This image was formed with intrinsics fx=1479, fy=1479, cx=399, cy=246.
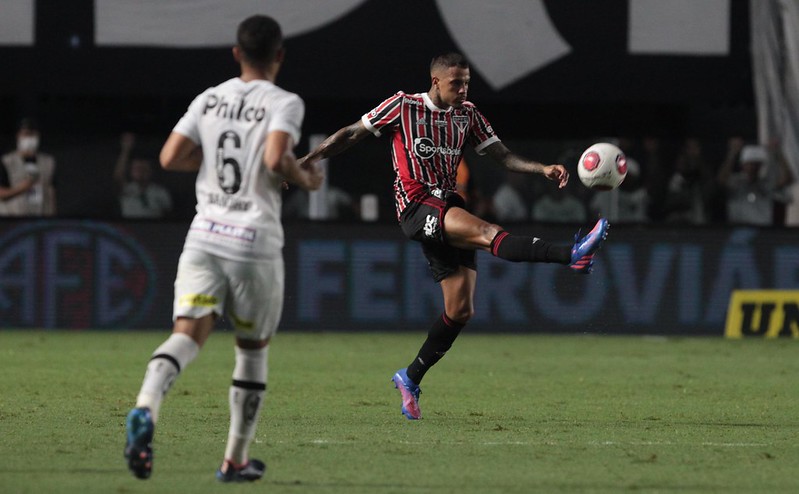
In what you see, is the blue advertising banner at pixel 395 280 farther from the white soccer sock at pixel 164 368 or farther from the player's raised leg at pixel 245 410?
the white soccer sock at pixel 164 368

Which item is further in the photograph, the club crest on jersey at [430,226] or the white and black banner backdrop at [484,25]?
the white and black banner backdrop at [484,25]

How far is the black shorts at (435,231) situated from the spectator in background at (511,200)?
692 centimetres

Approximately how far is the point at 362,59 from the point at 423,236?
303 inches

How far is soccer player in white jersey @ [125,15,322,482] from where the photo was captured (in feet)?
20.1

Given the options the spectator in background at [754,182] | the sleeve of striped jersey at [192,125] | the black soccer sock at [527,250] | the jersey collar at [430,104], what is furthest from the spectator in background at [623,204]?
the sleeve of striped jersey at [192,125]

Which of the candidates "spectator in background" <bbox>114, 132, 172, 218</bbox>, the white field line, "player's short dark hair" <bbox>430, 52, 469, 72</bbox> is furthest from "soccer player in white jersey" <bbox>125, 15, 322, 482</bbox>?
"spectator in background" <bbox>114, 132, 172, 218</bbox>

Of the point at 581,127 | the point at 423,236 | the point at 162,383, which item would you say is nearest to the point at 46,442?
the point at 162,383

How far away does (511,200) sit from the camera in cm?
1631

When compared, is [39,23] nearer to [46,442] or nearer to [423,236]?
[423,236]

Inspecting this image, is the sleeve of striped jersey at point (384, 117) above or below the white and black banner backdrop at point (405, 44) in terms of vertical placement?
below

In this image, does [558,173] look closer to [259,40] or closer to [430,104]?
[430,104]

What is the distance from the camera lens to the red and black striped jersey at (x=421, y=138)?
9.31 meters

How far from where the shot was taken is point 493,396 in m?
10.4

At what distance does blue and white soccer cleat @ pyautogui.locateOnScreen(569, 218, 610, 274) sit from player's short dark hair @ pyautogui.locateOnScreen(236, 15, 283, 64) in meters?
2.78
